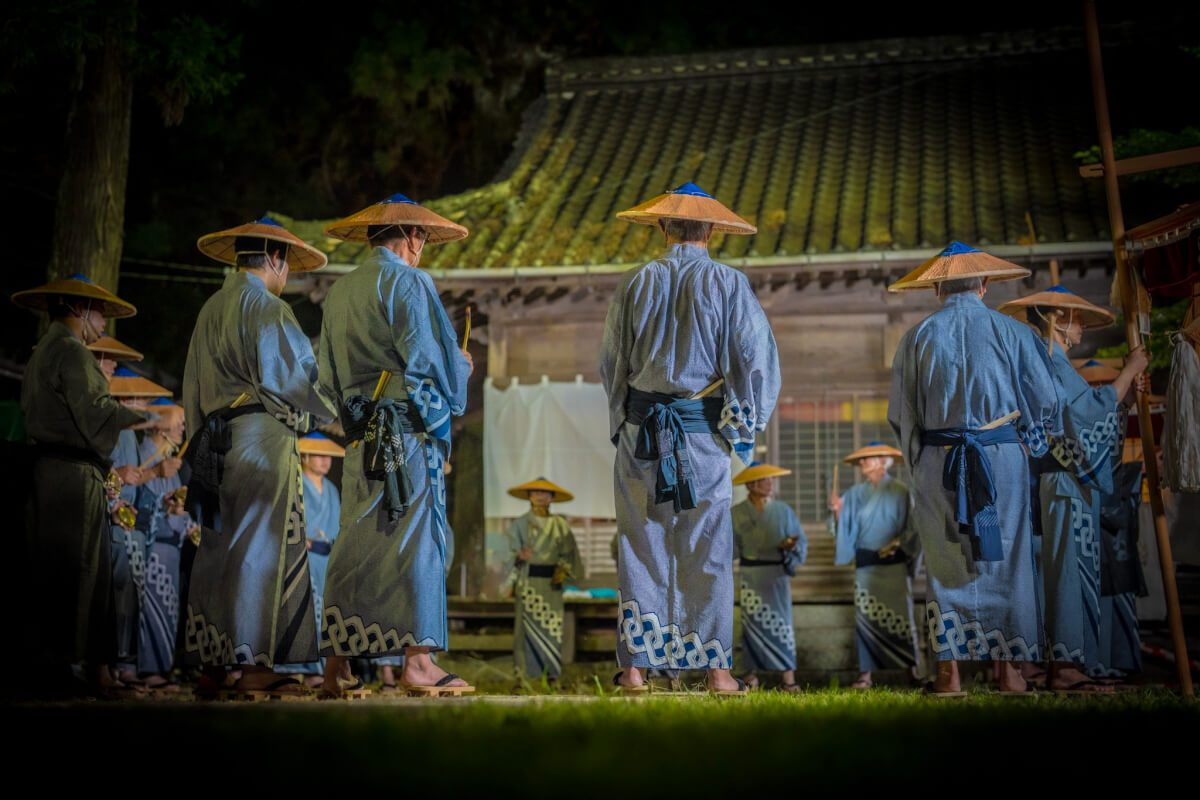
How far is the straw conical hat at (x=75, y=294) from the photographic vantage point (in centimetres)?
628

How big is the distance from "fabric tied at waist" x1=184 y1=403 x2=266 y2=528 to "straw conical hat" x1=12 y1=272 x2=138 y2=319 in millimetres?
1180

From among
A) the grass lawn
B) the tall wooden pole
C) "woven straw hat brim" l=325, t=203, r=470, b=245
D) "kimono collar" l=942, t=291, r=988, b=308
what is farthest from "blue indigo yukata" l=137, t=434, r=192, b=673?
the tall wooden pole

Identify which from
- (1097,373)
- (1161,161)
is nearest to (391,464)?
(1161,161)

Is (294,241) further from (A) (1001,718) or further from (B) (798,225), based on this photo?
(B) (798,225)

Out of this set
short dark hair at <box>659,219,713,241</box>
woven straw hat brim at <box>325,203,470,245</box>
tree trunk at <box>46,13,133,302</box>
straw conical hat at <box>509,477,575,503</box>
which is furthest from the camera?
straw conical hat at <box>509,477,575,503</box>

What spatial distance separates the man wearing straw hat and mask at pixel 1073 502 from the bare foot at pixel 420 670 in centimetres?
342

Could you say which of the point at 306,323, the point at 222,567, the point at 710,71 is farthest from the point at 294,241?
the point at 710,71

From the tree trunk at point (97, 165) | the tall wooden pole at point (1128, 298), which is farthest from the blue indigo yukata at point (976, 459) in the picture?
the tree trunk at point (97, 165)

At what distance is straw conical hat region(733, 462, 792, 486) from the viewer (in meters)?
11.2

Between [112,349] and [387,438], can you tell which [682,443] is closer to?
[387,438]

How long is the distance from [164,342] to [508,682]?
23.0ft

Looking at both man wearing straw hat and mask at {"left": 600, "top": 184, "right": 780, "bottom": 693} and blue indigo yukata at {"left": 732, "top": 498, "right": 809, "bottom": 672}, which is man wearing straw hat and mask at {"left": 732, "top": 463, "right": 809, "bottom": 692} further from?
man wearing straw hat and mask at {"left": 600, "top": 184, "right": 780, "bottom": 693}

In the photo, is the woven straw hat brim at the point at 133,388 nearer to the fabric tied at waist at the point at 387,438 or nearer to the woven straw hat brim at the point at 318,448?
the woven straw hat brim at the point at 318,448

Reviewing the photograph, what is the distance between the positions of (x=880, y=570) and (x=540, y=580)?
333 cm
